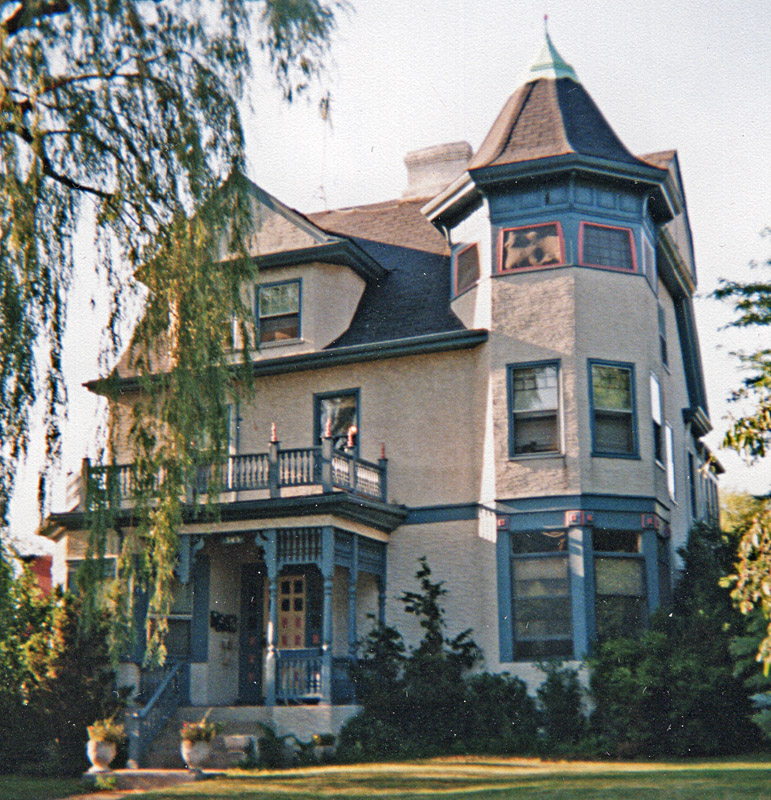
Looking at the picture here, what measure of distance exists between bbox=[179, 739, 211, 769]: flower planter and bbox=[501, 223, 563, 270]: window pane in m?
10.1

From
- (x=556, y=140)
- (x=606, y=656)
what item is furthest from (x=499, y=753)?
(x=556, y=140)

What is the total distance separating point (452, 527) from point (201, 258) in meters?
8.93

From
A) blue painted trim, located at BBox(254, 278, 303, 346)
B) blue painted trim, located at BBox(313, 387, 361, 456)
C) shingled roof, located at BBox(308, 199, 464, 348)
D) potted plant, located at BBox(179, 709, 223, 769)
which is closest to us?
potted plant, located at BBox(179, 709, 223, 769)

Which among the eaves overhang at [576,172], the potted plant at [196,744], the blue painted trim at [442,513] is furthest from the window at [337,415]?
the potted plant at [196,744]

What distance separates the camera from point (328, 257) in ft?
73.8

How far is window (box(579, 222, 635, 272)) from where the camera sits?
20.4 m

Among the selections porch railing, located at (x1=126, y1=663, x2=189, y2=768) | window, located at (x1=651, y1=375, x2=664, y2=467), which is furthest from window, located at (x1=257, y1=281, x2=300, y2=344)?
window, located at (x1=651, y1=375, x2=664, y2=467)

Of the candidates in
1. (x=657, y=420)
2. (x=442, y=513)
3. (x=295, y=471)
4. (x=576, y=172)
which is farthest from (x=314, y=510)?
(x=576, y=172)

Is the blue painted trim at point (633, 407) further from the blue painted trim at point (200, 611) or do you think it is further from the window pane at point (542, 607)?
the blue painted trim at point (200, 611)

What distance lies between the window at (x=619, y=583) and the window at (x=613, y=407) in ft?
5.29

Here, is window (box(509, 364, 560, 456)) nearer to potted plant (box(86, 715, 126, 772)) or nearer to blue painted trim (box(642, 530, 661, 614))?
blue painted trim (box(642, 530, 661, 614))

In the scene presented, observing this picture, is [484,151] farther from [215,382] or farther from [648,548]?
[215,382]

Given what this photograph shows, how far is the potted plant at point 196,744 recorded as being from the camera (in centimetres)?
1623

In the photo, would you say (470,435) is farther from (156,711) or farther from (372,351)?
(156,711)
